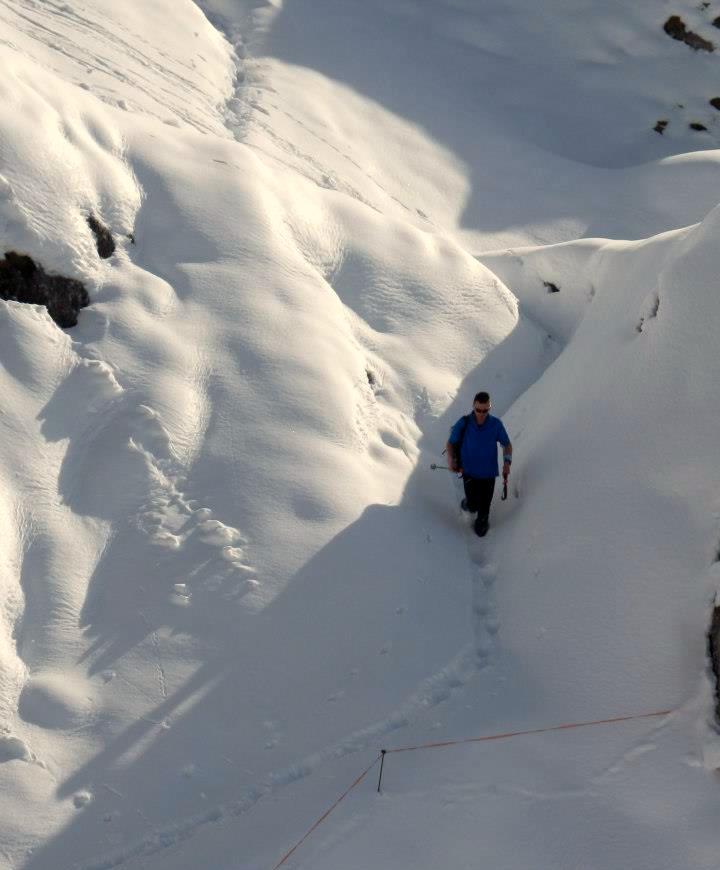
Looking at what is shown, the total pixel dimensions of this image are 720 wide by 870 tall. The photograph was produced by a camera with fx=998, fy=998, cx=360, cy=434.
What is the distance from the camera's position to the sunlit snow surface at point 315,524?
21.1ft

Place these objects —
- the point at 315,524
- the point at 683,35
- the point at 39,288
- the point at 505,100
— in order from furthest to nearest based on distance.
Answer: the point at 683,35, the point at 505,100, the point at 39,288, the point at 315,524

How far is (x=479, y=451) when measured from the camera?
8.70 meters

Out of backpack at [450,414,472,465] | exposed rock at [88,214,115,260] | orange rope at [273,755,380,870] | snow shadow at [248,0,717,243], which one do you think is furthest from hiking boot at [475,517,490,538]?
snow shadow at [248,0,717,243]

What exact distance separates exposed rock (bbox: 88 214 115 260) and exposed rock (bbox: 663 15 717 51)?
14.6m

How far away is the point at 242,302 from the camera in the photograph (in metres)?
9.48

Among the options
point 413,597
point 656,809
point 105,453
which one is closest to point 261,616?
point 413,597

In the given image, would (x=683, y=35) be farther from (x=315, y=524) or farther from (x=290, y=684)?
(x=290, y=684)

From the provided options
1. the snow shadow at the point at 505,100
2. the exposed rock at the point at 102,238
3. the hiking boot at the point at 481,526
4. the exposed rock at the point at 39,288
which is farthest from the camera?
the snow shadow at the point at 505,100

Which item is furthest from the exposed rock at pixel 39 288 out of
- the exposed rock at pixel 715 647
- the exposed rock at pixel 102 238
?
the exposed rock at pixel 715 647

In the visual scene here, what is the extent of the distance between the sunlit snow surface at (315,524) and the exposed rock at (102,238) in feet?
0.34

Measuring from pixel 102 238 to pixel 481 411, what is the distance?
3820 mm

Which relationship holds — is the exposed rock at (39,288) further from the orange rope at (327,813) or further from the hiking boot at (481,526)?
the orange rope at (327,813)

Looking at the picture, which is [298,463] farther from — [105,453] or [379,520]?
[105,453]

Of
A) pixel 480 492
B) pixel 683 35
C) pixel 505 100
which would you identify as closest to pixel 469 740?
pixel 480 492
